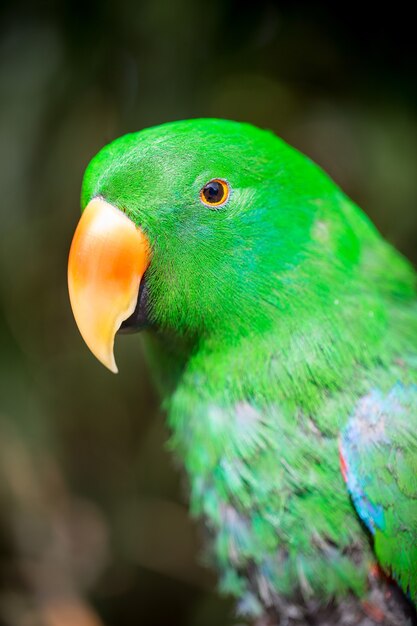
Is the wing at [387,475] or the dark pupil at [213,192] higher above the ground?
the dark pupil at [213,192]

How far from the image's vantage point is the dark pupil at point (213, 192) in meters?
1.13

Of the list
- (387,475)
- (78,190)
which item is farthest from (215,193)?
(78,190)

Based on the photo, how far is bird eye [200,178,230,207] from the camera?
113 centimetres

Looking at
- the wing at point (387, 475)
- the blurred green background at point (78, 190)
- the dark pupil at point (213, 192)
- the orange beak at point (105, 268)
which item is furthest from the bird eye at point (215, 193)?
the blurred green background at point (78, 190)

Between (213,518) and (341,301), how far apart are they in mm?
508

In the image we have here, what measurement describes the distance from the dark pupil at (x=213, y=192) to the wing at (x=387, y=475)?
0.46 meters

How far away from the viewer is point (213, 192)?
3.74 feet

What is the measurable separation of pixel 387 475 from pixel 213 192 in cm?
58

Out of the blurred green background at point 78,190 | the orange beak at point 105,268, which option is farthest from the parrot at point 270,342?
the blurred green background at point 78,190

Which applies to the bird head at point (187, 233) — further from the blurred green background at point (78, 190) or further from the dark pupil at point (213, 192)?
the blurred green background at point (78, 190)

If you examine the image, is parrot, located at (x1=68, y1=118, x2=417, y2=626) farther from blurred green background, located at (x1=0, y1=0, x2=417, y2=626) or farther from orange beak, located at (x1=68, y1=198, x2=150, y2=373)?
blurred green background, located at (x1=0, y1=0, x2=417, y2=626)

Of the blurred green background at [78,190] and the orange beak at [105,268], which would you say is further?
the blurred green background at [78,190]

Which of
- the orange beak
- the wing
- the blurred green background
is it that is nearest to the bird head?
the orange beak

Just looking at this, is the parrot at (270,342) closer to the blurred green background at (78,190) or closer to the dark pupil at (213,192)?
the dark pupil at (213,192)
